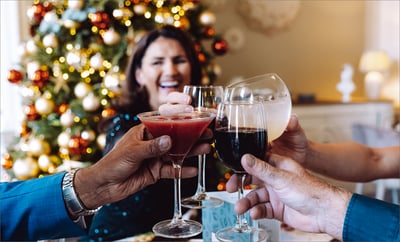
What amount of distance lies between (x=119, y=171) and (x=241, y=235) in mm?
327

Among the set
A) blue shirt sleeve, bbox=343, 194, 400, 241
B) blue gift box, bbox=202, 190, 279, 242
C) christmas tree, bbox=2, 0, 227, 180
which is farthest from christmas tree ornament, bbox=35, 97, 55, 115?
blue shirt sleeve, bbox=343, 194, 400, 241

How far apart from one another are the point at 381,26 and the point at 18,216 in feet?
15.3

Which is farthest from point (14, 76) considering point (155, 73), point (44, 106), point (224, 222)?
point (224, 222)

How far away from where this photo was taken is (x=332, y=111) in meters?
3.97

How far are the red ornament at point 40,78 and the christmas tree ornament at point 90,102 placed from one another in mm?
361

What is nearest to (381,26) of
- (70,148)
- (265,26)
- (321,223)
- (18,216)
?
(265,26)

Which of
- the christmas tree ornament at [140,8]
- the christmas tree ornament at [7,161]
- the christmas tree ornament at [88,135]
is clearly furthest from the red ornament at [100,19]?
the christmas tree ornament at [7,161]

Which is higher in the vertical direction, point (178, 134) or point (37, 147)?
point (178, 134)

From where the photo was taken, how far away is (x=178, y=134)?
994 mm

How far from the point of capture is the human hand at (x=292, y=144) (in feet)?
4.29

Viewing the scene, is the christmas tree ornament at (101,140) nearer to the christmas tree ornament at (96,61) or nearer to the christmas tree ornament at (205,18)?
the christmas tree ornament at (96,61)

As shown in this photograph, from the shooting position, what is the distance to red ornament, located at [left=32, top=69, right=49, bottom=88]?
2807 mm

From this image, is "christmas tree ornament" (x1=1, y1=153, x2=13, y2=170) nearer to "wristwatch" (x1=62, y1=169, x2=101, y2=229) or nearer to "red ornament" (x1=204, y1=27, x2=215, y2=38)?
"red ornament" (x1=204, y1=27, x2=215, y2=38)

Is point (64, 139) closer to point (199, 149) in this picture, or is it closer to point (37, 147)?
point (37, 147)
